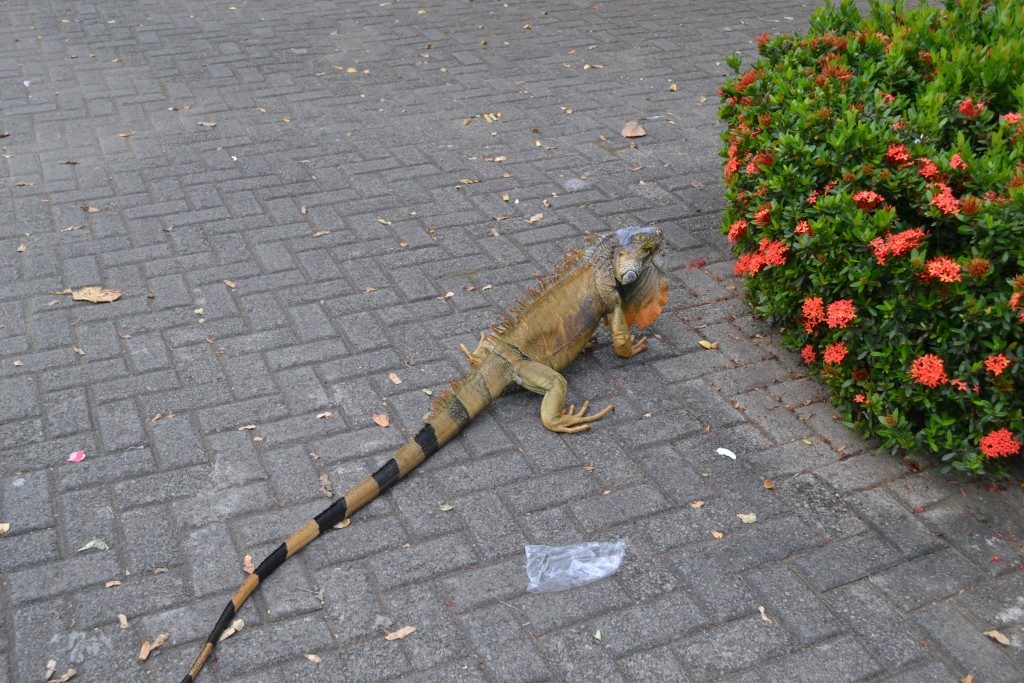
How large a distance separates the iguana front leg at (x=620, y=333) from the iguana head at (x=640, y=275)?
0.08m

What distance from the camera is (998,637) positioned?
336cm

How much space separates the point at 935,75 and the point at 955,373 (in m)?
1.89

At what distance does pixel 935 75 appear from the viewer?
4.88m

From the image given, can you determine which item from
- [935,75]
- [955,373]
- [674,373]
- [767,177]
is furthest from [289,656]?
[935,75]

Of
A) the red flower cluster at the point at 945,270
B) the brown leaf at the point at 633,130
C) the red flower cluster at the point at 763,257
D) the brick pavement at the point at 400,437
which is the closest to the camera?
the brick pavement at the point at 400,437

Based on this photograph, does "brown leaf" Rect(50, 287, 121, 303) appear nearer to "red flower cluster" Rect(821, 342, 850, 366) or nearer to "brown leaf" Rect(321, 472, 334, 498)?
"brown leaf" Rect(321, 472, 334, 498)

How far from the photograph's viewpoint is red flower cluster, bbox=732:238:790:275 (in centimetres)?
460

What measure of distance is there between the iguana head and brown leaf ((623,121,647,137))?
2.85 m

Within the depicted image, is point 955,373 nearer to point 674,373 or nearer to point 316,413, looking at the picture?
point 674,373

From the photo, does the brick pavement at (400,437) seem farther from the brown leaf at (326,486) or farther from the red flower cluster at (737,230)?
the red flower cluster at (737,230)

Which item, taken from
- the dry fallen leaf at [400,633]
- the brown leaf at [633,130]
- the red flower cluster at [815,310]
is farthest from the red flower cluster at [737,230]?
the dry fallen leaf at [400,633]


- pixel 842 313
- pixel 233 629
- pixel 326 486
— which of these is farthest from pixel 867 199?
pixel 233 629

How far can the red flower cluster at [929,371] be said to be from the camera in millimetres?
3861

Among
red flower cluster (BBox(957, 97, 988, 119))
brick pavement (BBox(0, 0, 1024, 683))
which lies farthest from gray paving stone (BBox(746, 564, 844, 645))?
red flower cluster (BBox(957, 97, 988, 119))
